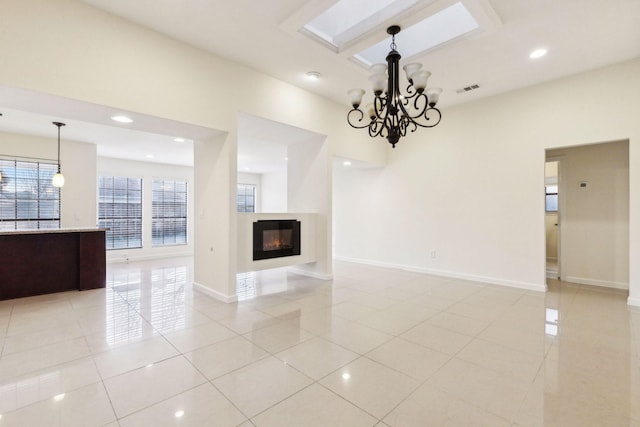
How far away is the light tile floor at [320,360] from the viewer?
5.81 feet

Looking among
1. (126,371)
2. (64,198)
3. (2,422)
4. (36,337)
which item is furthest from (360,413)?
(64,198)

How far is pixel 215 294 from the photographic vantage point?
4.02 meters

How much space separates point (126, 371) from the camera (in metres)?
2.21

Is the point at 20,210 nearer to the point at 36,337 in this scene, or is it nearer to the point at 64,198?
the point at 64,198

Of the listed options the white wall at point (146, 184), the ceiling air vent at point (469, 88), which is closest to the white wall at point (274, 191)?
the white wall at point (146, 184)

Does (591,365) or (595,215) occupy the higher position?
(595,215)

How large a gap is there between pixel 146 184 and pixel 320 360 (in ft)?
25.0

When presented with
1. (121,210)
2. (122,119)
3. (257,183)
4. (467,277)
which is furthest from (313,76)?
(257,183)

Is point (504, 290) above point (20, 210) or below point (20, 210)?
below

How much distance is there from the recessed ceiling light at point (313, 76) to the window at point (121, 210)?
20.1 feet

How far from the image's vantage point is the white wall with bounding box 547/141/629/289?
457 cm

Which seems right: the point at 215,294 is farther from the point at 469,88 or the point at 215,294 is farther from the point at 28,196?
the point at 28,196

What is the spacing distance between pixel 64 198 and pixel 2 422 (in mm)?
5898

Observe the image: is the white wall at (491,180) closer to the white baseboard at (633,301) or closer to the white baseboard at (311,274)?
the white baseboard at (633,301)
